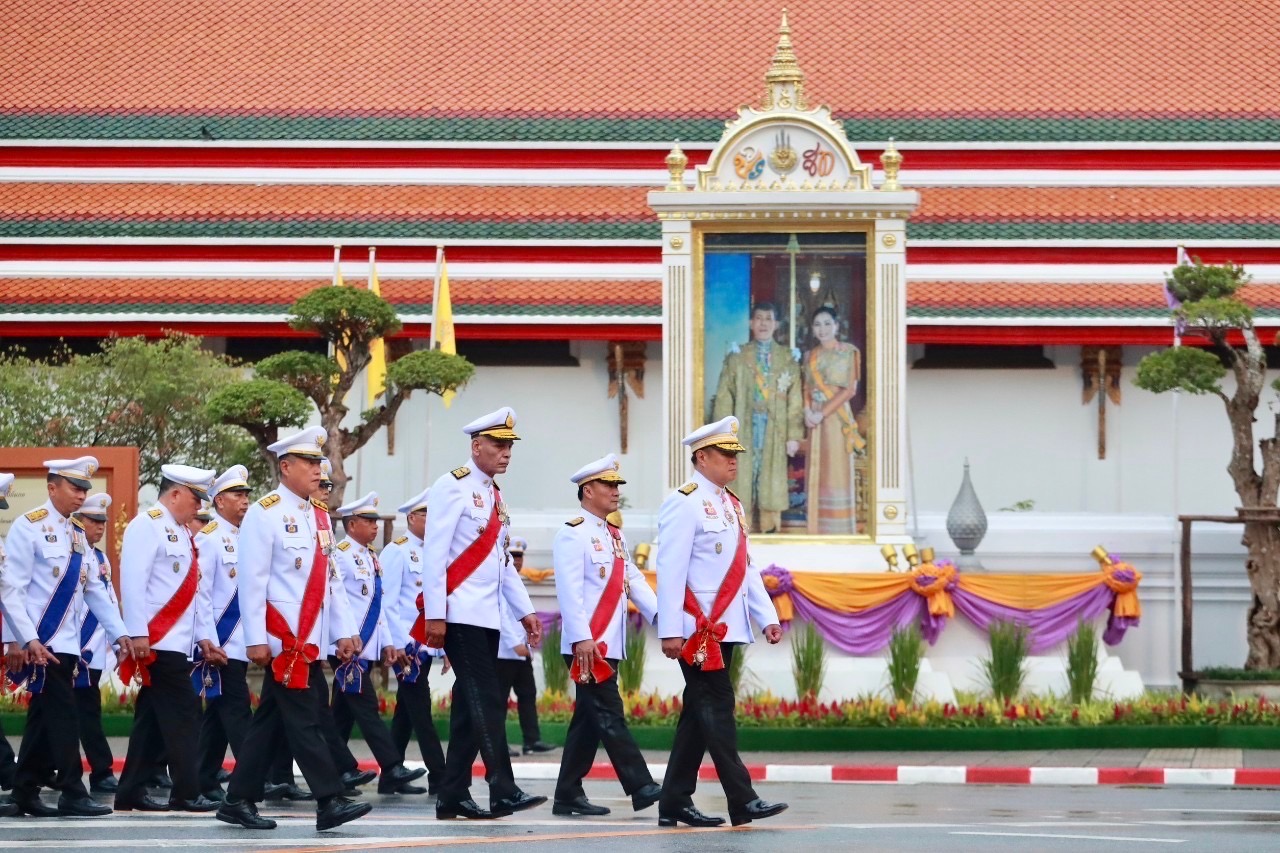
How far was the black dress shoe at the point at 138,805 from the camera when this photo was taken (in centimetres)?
1153

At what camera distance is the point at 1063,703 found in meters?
16.8

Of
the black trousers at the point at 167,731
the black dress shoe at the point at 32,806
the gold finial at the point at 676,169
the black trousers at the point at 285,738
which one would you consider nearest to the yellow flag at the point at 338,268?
the gold finial at the point at 676,169

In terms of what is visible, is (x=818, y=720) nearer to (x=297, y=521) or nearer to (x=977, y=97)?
(x=297, y=521)

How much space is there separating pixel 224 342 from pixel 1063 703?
13443mm

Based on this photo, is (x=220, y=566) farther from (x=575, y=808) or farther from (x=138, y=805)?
(x=575, y=808)

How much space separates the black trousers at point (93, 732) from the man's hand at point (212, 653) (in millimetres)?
1246

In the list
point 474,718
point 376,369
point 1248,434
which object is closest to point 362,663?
point 474,718

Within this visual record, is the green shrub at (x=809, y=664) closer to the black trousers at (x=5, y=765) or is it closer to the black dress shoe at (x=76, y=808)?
the black trousers at (x=5, y=765)

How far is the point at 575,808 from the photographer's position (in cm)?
1119

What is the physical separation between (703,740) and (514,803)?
0.92 meters

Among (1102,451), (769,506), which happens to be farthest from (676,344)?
(1102,451)

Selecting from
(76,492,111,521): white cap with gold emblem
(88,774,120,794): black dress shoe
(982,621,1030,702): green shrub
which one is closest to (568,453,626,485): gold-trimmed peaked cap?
(76,492,111,521): white cap with gold emblem

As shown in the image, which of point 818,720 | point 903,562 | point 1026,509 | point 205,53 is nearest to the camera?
point 818,720

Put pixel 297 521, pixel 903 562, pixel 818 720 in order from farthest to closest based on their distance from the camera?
pixel 903 562, pixel 818 720, pixel 297 521
